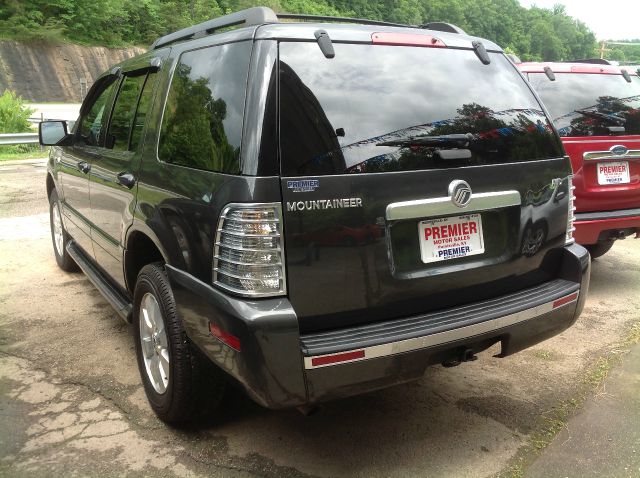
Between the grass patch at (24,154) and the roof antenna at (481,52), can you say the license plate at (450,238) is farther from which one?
the grass patch at (24,154)

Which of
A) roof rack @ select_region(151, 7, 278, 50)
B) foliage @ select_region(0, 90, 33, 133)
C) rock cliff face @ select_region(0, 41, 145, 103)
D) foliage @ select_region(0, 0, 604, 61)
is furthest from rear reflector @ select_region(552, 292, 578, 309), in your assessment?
foliage @ select_region(0, 0, 604, 61)

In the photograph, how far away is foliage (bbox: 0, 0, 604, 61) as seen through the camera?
46656 mm

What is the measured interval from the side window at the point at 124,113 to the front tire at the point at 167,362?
95 centimetres

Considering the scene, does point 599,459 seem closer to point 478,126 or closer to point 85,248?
point 478,126

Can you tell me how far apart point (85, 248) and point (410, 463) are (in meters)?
3.03

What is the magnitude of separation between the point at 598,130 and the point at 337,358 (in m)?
3.82

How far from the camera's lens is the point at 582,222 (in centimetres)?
471

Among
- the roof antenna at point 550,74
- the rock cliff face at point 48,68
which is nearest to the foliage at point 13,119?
the roof antenna at point 550,74

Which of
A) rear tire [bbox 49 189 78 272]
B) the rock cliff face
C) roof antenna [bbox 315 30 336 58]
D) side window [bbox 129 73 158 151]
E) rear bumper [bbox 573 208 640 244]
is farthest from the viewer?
the rock cliff face

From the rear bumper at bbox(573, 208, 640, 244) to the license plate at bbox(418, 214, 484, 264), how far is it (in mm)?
2530

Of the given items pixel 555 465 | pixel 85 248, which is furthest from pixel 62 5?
pixel 555 465

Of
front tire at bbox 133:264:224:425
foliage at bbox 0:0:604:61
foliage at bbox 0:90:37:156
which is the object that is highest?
foliage at bbox 0:0:604:61

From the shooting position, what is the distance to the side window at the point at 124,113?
3.41 metres

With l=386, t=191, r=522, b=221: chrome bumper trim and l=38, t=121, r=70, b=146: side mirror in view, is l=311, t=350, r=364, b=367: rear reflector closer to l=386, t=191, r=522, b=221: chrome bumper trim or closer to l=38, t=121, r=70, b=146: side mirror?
l=386, t=191, r=522, b=221: chrome bumper trim
